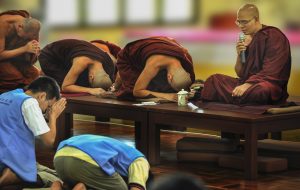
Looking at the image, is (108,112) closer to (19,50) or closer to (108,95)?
(108,95)

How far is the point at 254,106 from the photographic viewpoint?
5.58 metres

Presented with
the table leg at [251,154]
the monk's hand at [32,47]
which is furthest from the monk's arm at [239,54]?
the monk's hand at [32,47]

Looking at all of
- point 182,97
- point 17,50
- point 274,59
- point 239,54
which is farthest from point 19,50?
point 274,59

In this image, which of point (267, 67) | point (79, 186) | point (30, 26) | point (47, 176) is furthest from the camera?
point (30, 26)

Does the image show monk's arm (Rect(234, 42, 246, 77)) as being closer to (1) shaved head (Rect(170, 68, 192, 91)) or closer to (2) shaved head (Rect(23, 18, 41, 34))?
(1) shaved head (Rect(170, 68, 192, 91))

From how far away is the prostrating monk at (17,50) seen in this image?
6871mm

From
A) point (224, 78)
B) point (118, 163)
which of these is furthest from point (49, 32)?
point (118, 163)

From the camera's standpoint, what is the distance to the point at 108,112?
6.02 metres

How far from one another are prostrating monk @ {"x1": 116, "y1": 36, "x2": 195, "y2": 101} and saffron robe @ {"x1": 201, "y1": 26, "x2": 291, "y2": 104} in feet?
1.78

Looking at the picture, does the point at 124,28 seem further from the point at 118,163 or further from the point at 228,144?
the point at 118,163

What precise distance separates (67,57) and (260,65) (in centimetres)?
224

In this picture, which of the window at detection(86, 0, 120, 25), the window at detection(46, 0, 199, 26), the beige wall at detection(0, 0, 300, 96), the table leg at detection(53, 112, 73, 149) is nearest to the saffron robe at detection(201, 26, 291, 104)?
the beige wall at detection(0, 0, 300, 96)

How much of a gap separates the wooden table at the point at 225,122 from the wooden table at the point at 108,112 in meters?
0.07

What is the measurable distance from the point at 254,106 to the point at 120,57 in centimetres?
142
